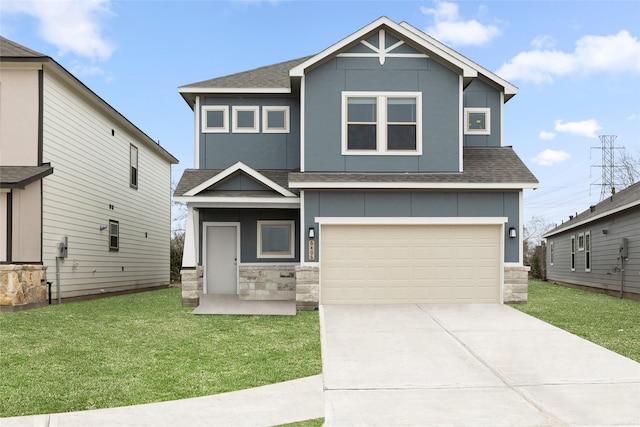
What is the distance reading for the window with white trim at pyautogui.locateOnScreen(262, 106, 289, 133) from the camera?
56.8 feet

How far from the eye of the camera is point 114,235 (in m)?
21.0

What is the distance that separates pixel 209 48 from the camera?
2033 cm

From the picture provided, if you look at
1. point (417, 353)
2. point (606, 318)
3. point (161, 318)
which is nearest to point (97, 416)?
point (417, 353)

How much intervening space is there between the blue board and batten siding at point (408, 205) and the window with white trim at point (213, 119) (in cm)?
397

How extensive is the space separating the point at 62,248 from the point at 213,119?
5.30 meters

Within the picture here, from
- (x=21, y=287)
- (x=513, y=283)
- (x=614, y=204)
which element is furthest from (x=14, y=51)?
(x=614, y=204)

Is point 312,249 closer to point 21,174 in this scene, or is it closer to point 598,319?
point 598,319

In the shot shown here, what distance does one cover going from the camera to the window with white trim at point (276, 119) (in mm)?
17312

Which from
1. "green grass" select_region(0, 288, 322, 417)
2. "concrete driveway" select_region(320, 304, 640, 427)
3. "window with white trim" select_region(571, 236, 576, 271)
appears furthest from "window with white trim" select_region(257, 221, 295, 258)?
"window with white trim" select_region(571, 236, 576, 271)

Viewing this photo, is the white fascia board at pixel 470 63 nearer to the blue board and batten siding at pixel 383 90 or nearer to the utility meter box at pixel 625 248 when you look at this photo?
the blue board and batten siding at pixel 383 90

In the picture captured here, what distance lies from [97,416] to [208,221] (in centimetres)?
1044

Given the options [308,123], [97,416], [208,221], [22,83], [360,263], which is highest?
[22,83]

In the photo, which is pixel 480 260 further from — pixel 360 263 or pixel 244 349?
pixel 244 349

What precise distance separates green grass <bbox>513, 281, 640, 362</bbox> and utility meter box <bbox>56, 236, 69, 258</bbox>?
11.6m
